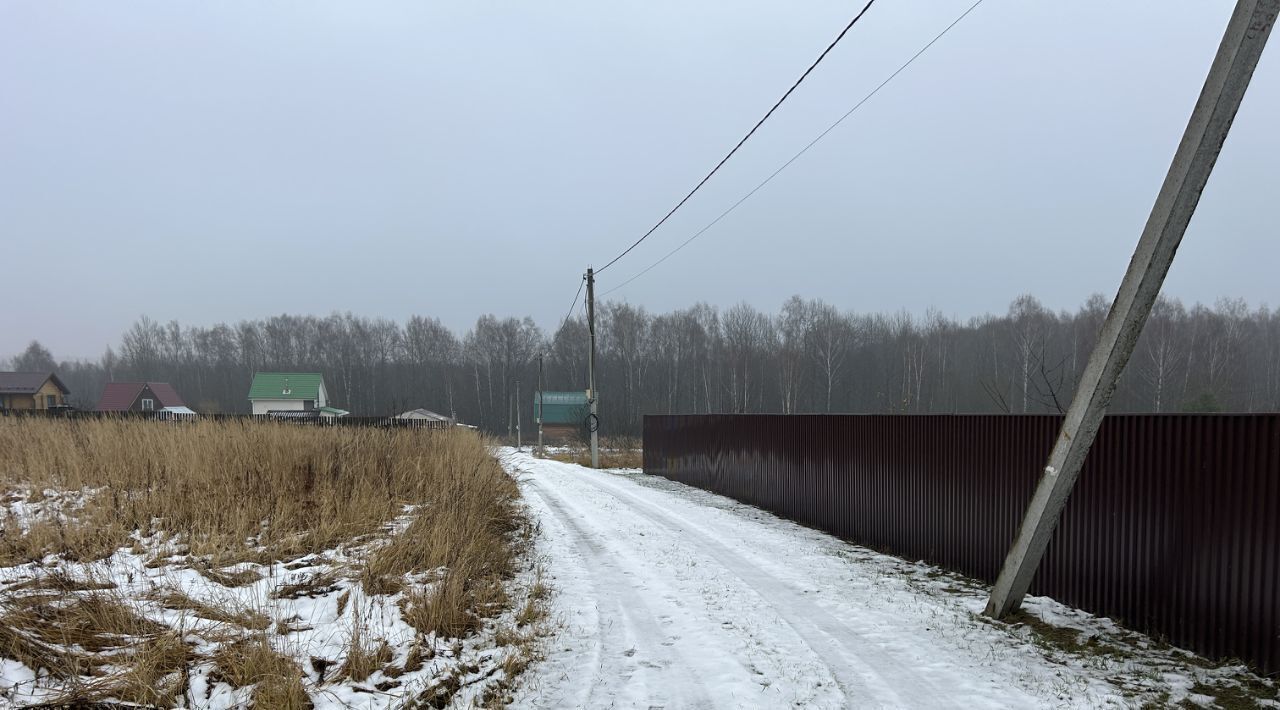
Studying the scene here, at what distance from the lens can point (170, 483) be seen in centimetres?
796

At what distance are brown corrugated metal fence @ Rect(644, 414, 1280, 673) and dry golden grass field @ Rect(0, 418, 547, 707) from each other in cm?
464

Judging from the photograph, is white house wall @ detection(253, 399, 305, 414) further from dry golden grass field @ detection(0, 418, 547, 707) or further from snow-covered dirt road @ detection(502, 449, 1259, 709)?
snow-covered dirt road @ detection(502, 449, 1259, 709)

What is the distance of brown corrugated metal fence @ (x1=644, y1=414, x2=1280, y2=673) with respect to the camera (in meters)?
4.49

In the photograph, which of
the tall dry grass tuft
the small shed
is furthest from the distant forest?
the tall dry grass tuft

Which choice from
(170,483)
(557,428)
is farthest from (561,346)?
(170,483)

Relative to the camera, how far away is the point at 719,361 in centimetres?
6919

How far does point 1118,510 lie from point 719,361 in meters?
63.8

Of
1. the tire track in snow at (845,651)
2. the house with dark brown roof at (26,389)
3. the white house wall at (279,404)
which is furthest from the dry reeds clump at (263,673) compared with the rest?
the house with dark brown roof at (26,389)

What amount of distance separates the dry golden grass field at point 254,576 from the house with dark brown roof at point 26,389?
6435 centimetres

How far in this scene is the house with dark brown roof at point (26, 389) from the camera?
58219 millimetres

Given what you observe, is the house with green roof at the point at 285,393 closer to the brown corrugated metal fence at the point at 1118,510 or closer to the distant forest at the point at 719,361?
the distant forest at the point at 719,361

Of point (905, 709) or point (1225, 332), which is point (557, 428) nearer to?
point (1225, 332)

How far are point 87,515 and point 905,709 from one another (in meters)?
7.78

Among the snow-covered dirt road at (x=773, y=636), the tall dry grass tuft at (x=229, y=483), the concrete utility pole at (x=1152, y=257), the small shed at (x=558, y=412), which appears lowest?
the small shed at (x=558, y=412)
